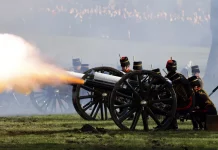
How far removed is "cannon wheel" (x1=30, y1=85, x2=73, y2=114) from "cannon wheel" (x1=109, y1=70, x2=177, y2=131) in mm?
28865

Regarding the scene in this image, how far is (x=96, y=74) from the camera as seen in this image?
21.3 m

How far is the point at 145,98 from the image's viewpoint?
19.9 meters

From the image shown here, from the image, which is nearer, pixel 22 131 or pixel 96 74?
pixel 22 131

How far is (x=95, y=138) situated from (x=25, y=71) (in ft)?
13.5

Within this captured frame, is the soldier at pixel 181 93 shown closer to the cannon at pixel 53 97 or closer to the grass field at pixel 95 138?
the grass field at pixel 95 138

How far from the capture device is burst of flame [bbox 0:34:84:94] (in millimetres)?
21016

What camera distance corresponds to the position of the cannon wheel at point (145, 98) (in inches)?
778

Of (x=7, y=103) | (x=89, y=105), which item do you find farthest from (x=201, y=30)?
(x=89, y=105)

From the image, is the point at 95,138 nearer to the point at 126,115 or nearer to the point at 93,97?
the point at 126,115

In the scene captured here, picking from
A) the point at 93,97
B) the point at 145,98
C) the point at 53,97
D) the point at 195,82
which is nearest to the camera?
the point at 145,98

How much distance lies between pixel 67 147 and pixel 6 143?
1456 millimetres

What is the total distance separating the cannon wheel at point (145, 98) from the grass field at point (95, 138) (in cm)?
47

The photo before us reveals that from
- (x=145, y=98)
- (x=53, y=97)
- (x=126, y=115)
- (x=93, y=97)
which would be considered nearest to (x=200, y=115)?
(x=145, y=98)

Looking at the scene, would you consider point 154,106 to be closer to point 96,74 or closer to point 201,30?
point 96,74
